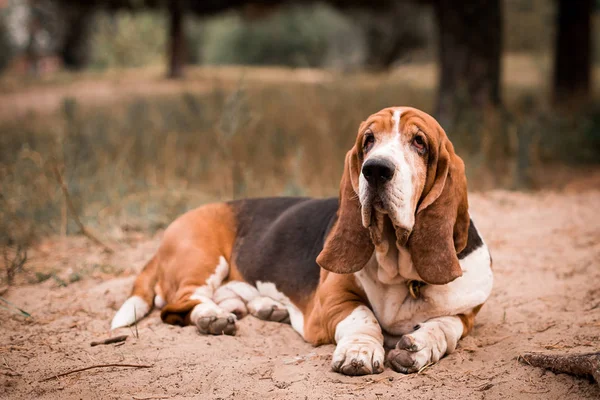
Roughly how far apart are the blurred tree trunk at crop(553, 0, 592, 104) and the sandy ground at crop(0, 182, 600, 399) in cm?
758

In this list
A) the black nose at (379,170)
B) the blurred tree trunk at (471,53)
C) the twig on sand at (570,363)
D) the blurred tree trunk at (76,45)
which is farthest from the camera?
the blurred tree trunk at (76,45)

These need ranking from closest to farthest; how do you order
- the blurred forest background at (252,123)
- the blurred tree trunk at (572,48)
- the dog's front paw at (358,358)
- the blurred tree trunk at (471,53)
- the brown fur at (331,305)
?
the dog's front paw at (358,358) → the brown fur at (331,305) → the blurred forest background at (252,123) → the blurred tree trunk at (471,53) → the blurred tree trunk at (572,48)

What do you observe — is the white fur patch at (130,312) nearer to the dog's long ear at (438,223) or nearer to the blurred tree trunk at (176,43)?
the dog's long ear at (438,223)

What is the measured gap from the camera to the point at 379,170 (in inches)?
118

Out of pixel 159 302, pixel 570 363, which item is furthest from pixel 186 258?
A: pixel 570 363

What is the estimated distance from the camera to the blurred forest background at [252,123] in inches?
269

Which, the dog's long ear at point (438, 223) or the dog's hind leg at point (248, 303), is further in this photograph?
the dog's hind leg at point (248, 303)

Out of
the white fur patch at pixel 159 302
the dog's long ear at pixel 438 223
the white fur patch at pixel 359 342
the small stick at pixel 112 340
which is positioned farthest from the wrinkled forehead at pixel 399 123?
the white fur patch at pixel 159 302

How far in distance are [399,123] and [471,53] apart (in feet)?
21.0

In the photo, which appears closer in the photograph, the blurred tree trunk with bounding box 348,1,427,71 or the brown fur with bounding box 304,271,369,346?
the brown fur with bounding box 304,271,369,346

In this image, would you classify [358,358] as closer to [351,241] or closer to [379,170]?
[351,241]

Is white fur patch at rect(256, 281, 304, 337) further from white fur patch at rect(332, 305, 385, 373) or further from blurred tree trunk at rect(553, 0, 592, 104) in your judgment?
blurred tree trunk at rect(553, 0, 592, 104)

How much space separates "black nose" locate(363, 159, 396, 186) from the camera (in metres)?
2.99

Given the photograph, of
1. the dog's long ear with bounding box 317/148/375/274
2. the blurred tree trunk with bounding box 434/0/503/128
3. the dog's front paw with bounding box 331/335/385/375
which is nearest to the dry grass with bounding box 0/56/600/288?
the blurred tree trunk with bounding box 434/0/503/128
